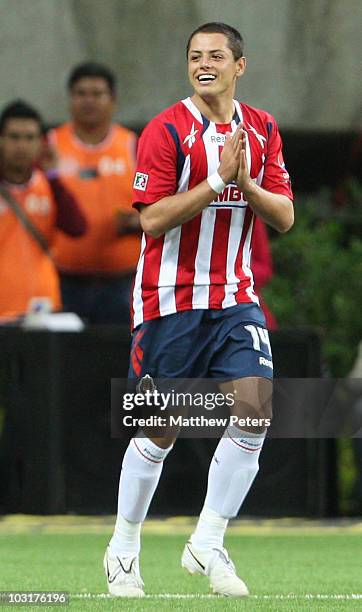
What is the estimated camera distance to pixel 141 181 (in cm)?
628

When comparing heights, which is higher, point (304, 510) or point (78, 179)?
point (78, 179)

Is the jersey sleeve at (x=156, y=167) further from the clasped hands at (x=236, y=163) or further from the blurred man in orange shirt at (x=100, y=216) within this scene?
the blurred man in orange shirt at (x=100, y=216)

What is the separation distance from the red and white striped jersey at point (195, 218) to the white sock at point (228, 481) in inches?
22.1

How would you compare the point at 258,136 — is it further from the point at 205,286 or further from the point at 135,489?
the point at 135,489

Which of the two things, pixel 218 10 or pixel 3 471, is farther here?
pixel 218 10

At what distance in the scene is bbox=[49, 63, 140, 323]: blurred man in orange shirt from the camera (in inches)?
449

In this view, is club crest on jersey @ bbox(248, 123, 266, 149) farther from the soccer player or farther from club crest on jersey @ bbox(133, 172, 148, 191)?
club crest on jersey @ bbox(133, 172, 148, 191)

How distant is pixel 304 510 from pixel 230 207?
4.14 meters

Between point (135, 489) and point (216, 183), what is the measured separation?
1.32 meters

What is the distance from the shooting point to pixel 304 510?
1005 cm

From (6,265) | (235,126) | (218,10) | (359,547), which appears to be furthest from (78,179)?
(235,126)

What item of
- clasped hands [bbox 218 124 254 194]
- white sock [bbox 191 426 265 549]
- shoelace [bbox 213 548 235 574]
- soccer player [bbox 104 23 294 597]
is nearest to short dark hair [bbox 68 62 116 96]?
soccer player [bbox 104 23 294 597]

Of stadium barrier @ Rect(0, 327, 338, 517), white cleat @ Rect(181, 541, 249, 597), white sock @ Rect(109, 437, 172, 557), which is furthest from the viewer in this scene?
stadium barrier @ Rect(0, 327, 338, 517)

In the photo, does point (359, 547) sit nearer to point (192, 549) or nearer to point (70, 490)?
point (70, 490)
